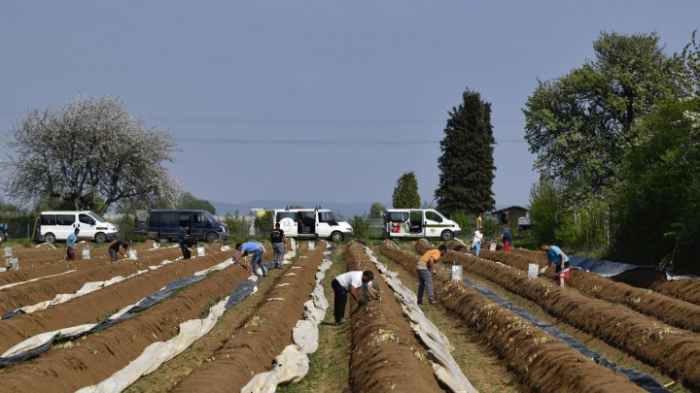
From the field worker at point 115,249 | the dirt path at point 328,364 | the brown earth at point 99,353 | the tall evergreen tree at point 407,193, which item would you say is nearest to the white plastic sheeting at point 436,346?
the dirt path at point 328,364

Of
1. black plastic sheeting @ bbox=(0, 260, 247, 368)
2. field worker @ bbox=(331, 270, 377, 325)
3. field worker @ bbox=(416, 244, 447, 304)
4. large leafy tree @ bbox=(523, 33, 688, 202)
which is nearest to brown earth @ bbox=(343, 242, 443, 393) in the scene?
field worker @ bbox=(331, 270, 377, 325)

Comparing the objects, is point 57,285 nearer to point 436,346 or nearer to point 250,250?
point 250,250

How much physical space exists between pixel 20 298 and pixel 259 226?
144ft

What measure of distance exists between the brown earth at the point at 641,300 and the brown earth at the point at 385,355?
552 cm

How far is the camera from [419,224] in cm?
4931

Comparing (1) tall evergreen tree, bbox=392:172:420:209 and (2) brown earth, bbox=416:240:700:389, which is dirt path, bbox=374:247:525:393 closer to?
(2) brown earth, bbox=416:240:700:389

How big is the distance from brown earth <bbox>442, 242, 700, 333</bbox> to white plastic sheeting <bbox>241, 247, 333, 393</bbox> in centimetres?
711

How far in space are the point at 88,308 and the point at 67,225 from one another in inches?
1207

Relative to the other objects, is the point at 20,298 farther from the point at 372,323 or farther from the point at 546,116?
the point at 546,116

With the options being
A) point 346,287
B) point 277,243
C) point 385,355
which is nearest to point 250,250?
point 277,243

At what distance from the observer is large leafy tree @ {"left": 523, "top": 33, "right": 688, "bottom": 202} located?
44500mm

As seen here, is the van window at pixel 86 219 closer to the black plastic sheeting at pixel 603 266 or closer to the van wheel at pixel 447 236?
the van wheel at pixel 447 236

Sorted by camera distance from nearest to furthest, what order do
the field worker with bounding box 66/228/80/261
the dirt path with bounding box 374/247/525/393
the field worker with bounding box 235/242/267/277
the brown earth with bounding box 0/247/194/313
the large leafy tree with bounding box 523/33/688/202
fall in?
the dirt path with bounding box 374/247/525/393
the brown earth with bounding box 0/247/194/313
the field worker with bounding box 235/242/267/277
the field worker with bounding box 66/228/80/261
the large leafy tree with bounding box 523/33/688/202

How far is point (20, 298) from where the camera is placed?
20797 millimetres
